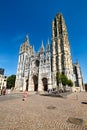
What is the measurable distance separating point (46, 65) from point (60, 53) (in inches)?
366

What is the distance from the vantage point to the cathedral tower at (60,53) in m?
41.2

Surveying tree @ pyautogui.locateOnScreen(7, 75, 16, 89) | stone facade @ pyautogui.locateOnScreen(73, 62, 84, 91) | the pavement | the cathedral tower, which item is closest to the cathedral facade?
the cathedral tower

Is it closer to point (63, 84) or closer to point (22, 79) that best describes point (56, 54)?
point (63, 84)

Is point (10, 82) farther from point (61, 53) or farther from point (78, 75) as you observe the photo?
point (78, 75)

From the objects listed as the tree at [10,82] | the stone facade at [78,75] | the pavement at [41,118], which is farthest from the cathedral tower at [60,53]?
the pavement at [41,118]

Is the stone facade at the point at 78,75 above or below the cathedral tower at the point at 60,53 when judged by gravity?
below

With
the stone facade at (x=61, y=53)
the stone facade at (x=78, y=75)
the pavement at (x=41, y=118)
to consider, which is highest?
the stone facade at (x=61, y=53)

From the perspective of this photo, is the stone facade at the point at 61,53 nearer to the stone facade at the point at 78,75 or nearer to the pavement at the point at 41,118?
the stone facade at the point at 78,75

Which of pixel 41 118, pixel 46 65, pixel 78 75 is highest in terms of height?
pixel 46 65

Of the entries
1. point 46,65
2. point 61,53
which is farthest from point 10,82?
point 61,53

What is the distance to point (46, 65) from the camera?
140 feet

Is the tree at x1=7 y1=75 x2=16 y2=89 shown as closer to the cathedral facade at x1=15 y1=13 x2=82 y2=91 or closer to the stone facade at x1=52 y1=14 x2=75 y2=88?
the cathedral facade at x1=15 y1=13 x2=82 y2=91

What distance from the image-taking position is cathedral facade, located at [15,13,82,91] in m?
41.1

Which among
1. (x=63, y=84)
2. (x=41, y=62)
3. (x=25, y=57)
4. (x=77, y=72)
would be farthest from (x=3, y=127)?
(x=77, y=72)
